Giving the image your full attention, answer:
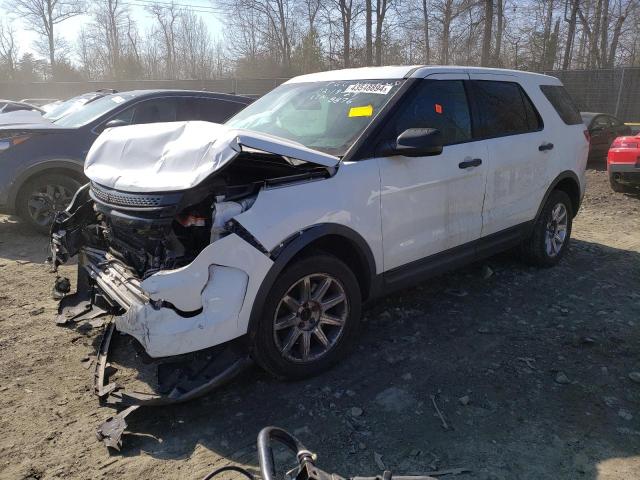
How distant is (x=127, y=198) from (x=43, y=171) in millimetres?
4190

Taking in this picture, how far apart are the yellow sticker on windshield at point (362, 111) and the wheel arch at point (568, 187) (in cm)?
239

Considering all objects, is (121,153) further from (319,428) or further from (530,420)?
(530,420)

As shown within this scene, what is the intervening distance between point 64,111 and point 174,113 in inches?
78.8

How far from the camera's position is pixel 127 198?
10.2 ft

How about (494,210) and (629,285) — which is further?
(629,285)

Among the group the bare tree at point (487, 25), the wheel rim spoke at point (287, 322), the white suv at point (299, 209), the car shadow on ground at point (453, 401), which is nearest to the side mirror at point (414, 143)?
the white suv at point (299, 209)

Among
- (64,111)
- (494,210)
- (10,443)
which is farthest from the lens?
(64,111)

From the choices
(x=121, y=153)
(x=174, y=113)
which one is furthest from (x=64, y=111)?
(x=121, y=153)

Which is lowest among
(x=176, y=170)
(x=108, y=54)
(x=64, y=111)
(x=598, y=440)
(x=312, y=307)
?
(x=598, y=440)

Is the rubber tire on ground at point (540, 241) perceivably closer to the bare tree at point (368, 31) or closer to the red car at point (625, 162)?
the red car at point (625, 162)

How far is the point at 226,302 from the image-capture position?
9.31ft

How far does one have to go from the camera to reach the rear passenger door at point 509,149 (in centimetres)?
445

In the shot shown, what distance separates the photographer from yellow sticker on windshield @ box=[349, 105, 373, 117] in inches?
146

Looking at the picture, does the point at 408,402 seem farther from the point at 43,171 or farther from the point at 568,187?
the point at 43,171
